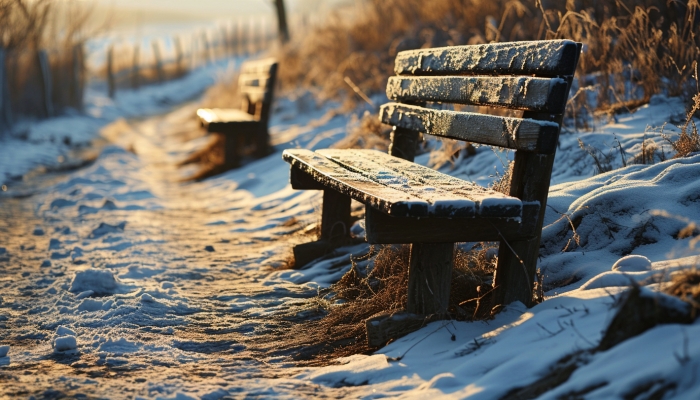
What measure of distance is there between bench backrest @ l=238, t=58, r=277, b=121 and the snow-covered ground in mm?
1990

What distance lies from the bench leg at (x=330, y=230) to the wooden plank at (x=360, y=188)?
0.34m

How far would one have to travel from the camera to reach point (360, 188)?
2789mm

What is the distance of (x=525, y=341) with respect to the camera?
236 cm

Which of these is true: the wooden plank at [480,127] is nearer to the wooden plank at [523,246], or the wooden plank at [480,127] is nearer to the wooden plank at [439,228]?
the wooden plank at [523,246]

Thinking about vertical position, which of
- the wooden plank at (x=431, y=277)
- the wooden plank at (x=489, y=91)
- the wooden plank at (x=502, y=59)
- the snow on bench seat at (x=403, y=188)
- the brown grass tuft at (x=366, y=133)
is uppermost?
the wooden plank at (x=502, y=59)

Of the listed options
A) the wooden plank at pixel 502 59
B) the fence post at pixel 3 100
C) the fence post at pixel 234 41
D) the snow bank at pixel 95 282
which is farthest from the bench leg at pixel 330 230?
the fence post at pixel 234 41

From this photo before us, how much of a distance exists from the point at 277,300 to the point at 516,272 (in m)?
1.39

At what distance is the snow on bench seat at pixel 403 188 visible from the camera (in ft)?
8.04

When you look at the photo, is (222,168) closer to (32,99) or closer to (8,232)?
(8,232)

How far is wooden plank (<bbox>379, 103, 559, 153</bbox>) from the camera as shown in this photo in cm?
259

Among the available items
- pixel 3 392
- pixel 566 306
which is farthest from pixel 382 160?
pixel 3 392

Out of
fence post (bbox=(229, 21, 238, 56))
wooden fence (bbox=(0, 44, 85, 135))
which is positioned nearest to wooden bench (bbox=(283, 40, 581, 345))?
wooden fence (bbox=(0, 44, 85, 135))

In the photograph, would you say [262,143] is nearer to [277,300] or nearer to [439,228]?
[277,300]

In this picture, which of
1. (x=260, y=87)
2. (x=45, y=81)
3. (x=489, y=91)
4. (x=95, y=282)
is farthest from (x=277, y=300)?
(x=45, y=81)
